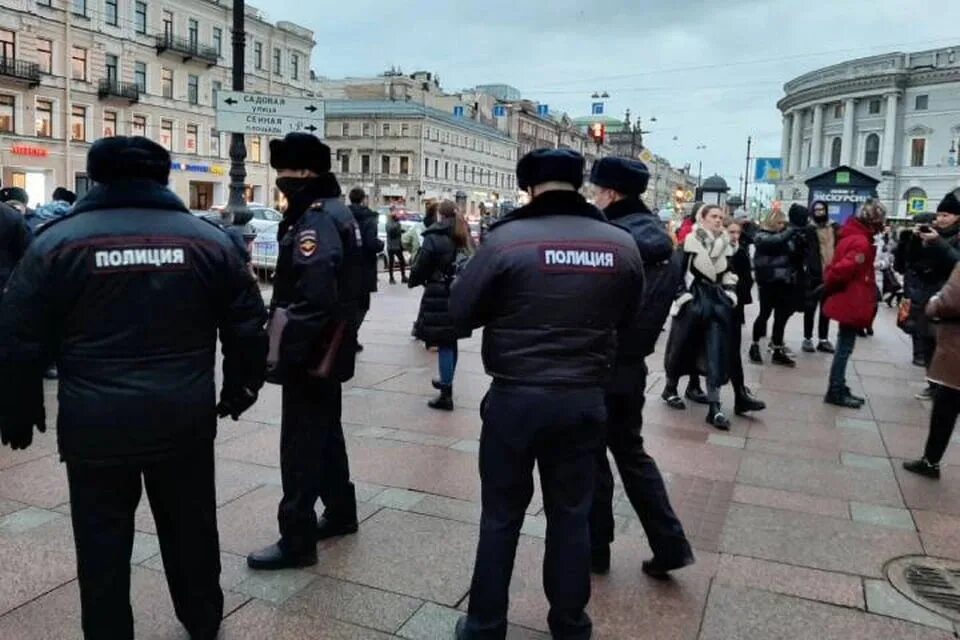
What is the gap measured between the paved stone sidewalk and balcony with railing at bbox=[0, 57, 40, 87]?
41159mm

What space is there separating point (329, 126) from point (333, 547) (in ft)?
289

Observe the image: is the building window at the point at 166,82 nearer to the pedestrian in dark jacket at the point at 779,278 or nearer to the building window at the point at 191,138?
the building window at the point at 191,138

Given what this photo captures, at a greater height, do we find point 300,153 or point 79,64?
point 79,64

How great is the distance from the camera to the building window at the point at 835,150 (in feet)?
351

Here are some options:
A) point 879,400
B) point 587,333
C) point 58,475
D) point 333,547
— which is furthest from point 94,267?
point 879,400

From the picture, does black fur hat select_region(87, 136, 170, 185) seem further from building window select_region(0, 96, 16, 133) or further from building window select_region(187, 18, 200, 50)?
building window select_region(187, 18, 200, 50)

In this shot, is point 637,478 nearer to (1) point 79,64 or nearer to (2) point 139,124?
(1) point 79,64

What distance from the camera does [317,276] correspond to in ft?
12.1

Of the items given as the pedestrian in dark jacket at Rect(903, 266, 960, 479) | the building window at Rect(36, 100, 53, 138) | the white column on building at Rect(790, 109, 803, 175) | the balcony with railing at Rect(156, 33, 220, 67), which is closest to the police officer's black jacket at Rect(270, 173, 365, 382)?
the pedestrian in dark jacket at Rect(903, 266, 960, 479)

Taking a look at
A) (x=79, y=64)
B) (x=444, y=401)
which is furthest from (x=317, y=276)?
(x=79, y=64)

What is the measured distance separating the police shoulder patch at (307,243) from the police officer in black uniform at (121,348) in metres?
0.53

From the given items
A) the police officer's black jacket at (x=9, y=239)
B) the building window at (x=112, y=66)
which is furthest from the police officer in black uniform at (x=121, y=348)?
the building window at (x=112, y=66)

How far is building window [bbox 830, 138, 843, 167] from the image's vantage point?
106938 mm

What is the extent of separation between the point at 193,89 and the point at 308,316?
5502cm
